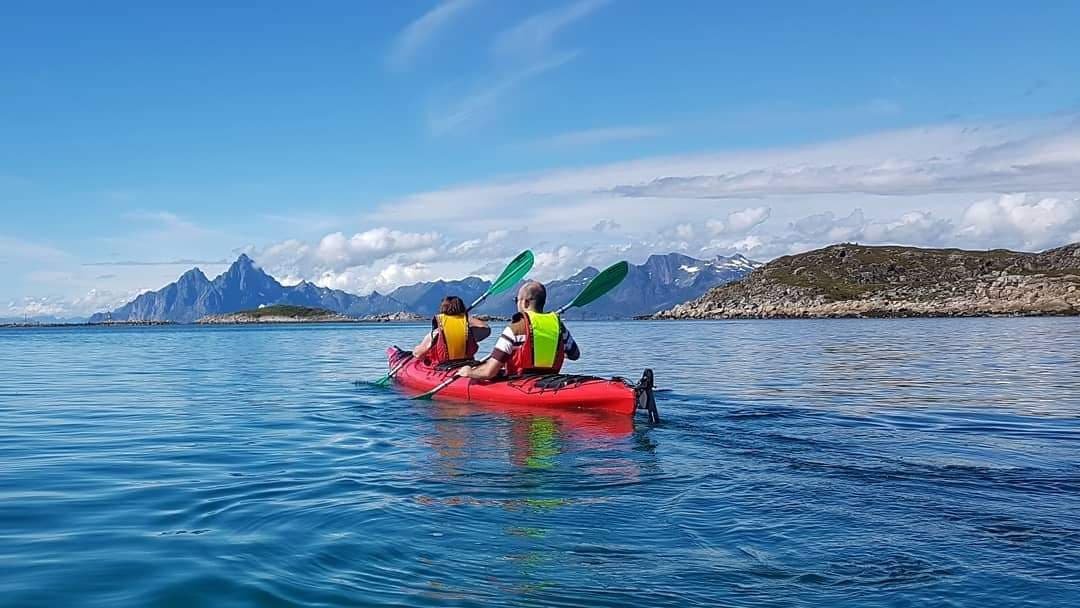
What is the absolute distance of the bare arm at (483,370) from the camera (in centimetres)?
1741

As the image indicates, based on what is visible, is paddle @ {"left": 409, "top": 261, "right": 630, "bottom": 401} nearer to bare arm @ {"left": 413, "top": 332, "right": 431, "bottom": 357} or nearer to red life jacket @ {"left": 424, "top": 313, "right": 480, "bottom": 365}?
red life jacket @ {"left": 424, "top": 313, "right": 480, "bottom": 365}

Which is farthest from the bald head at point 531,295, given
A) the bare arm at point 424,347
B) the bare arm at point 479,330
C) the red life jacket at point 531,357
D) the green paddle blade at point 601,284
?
the bare arm at point 424,347

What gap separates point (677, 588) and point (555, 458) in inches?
225

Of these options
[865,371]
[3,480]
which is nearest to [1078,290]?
[865,371]

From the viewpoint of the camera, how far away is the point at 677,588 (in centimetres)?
600

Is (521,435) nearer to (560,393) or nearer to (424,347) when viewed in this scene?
(560,393)

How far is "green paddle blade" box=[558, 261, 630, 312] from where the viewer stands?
782 inches

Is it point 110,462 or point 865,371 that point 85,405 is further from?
point 865,371

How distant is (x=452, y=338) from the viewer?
21016 millimetres

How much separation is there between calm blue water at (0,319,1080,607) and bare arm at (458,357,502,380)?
42.7 inches

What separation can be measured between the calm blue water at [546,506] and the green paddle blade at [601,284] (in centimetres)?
351

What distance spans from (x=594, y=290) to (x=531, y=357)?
4129mm

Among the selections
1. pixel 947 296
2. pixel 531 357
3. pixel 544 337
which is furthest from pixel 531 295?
pixel 947 296

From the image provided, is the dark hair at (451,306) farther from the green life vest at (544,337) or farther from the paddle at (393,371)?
the green life vest at (544,337)
